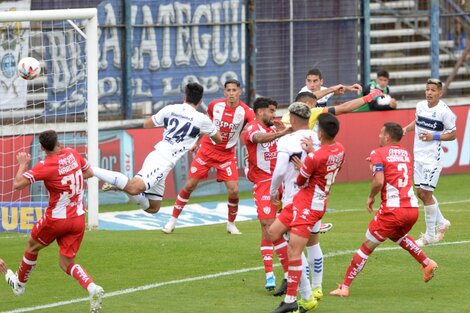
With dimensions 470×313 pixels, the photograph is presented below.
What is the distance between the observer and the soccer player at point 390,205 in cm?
1334

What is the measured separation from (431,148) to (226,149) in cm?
327

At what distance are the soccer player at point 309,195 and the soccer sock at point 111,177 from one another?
2473mm

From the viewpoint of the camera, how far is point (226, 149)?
1836cm

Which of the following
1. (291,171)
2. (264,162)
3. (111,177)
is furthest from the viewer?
(264,162)

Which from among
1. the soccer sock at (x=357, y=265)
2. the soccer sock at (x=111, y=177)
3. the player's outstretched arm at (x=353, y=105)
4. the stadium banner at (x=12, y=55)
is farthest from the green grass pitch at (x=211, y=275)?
the stadium banner at (x=12, y=55)

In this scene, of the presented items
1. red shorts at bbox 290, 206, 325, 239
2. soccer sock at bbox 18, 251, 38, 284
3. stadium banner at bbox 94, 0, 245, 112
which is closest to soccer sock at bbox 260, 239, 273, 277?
red shorts at bbox 290, 206, 325, 239

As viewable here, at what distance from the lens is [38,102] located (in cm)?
2175

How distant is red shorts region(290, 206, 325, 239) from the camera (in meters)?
12.2

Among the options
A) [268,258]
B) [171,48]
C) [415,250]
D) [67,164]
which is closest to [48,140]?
[67,164]

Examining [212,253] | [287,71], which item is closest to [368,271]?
[212,253]

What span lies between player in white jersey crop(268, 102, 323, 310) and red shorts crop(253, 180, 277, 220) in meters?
1.24

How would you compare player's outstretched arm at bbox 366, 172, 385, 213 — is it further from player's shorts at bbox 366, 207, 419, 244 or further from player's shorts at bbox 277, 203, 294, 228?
player's shorts at bbox 277, 203, 294, 228

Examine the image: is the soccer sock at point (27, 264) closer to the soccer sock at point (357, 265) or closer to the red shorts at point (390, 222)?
the soccer sock at point (357, 265)

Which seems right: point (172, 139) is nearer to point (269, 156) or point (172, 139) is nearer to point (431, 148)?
point (269, 156)
